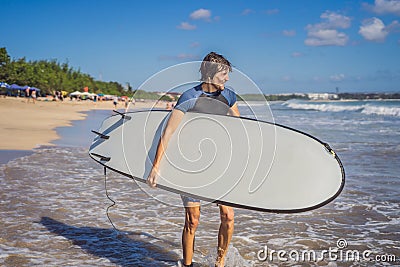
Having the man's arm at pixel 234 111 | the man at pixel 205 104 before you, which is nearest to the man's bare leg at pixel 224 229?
the man at pixel 205 104

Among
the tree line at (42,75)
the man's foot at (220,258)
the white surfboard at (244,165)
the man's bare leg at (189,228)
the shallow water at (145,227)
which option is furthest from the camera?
the tree line at (42,75)

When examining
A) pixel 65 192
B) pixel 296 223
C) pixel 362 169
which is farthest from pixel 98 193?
pixel 362 169

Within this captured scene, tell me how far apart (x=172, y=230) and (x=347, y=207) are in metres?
2.37

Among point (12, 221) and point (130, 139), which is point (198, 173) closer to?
point (130, 139)

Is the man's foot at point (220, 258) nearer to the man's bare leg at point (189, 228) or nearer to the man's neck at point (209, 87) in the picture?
the man's bare leg at point (189, 228)

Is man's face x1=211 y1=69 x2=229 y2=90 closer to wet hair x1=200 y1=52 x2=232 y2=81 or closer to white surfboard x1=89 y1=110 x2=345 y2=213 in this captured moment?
wet hair x1=200 y1=52 x2=232 y2=81

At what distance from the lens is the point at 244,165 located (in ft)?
11.0

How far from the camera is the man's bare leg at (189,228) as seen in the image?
11.0 feet

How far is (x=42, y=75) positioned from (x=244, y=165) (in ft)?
226

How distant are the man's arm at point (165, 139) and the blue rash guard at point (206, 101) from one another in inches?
2.1

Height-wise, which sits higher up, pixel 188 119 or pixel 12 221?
pixel 188 119

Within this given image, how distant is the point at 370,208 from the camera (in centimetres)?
569

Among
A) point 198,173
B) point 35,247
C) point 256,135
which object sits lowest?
point 35,247

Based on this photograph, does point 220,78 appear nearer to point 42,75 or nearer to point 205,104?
point 205,104
